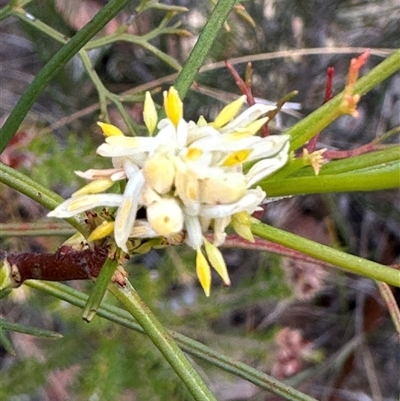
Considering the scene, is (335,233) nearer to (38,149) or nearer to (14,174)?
(38,149)

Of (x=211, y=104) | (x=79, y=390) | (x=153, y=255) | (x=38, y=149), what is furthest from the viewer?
(x=153, y=255)

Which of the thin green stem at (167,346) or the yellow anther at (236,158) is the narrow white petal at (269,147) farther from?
the thin green stem at (167,346)

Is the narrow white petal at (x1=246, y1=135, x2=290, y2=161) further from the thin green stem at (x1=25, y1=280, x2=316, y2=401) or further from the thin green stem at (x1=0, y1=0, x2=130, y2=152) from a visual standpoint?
the thin green stem at (x1=25, y1=280, x2=316, y2=401)

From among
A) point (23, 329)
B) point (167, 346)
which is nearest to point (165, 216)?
point (167, 346)

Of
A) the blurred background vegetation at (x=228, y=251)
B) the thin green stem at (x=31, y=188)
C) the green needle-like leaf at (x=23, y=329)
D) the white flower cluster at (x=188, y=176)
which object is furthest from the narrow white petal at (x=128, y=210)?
the blurred background vegetation at (x=228, y=251)

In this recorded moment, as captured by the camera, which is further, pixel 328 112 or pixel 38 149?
pixel 38 149

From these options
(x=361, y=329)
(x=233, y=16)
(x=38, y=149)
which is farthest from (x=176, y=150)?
(x=361, y=329)
